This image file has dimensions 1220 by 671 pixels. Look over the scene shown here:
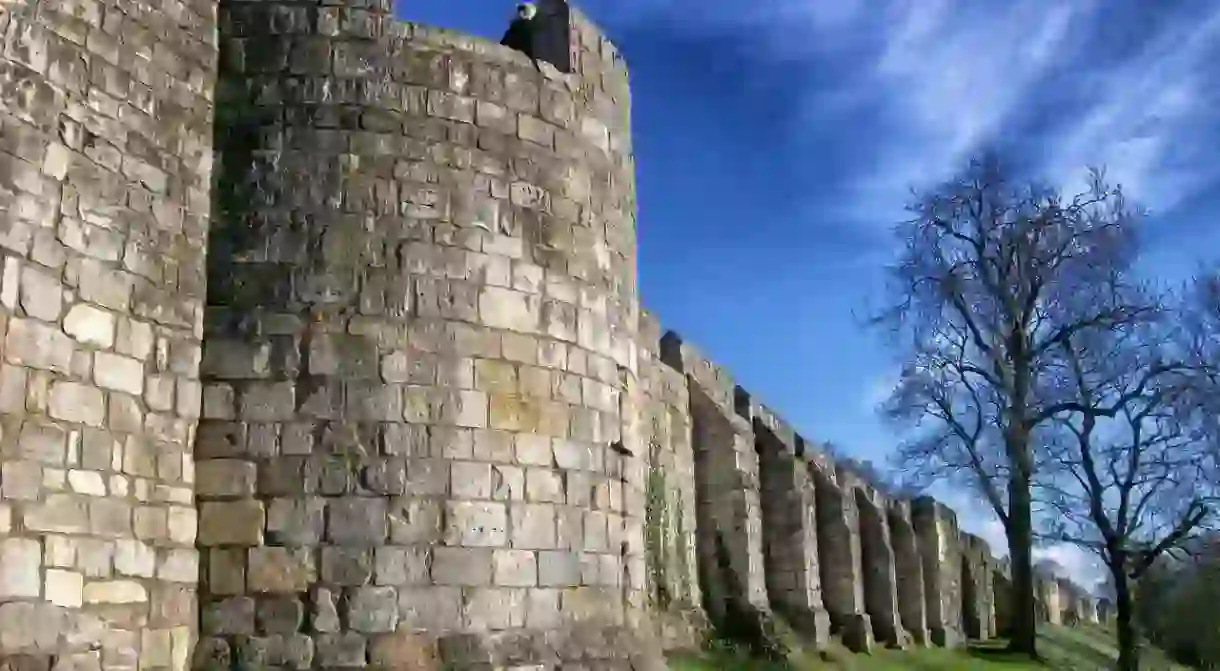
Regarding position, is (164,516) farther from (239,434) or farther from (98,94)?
(98,94)

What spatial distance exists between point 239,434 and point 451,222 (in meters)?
1.75

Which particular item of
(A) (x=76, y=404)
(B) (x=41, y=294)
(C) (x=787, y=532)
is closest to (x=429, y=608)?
(A) (x=76, y=404)

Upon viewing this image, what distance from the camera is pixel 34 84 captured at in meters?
5.95

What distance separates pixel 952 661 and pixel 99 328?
54.7ft

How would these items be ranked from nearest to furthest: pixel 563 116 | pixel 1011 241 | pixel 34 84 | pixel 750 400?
1. pixel 34 84
2. pixel 563 116
3. pixel 750 400
4. pixel 1011 241

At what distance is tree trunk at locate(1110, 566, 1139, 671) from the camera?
22.2 meters

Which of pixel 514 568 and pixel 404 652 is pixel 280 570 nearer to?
pixel 404 652

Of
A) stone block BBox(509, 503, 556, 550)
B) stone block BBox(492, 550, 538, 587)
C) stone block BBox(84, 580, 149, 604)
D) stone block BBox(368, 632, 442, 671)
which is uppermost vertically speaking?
stone block BBox(509, 503, 556, 550)

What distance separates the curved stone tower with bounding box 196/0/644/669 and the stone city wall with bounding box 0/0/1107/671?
0.6 inches

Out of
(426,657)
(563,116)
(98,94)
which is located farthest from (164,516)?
(563,116)

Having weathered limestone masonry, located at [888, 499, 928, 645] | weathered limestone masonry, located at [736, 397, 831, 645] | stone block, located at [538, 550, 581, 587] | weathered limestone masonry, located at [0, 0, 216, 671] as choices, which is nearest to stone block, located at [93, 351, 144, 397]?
weathered limestone masonry, located at [0, 0, 216, 671]

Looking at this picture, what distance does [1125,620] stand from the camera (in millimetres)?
22547

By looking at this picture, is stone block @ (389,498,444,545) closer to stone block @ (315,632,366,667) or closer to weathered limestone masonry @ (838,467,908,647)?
stone block @ (315,632,366,667)

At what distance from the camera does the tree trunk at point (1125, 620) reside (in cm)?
2219
